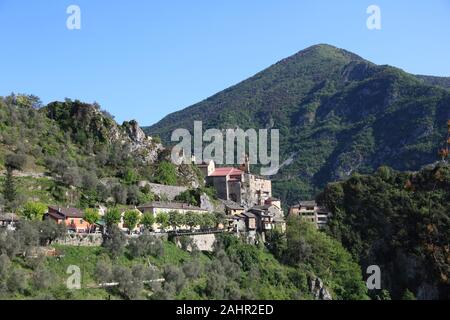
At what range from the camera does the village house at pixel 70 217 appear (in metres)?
56.3

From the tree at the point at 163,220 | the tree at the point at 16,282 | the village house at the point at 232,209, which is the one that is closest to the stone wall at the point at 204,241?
the tree at the point at 163,220

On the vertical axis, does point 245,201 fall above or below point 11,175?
below

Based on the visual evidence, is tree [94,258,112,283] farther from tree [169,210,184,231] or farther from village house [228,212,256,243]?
village house [228,212,256,243]

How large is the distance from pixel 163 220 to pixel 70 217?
10.7 metres

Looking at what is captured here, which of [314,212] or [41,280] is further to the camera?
[314,212]

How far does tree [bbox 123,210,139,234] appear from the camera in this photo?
61125 mm

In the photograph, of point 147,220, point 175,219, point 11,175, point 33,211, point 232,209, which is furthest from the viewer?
point 232,209

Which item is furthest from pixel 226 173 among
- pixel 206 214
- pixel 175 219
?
pixel 175 219

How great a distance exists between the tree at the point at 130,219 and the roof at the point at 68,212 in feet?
13.9

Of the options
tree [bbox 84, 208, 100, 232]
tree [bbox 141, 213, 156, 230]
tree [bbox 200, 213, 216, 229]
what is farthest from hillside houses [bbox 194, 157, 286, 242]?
tree [bbox 84, 208, 100, 232]

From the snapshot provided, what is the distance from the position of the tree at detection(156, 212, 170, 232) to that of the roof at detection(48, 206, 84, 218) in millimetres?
8221

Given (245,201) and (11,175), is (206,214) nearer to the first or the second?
(245,201)

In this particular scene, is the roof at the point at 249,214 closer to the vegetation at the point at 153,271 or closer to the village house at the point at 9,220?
the vegetation at the point at 153,271

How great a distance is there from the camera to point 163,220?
212ft
